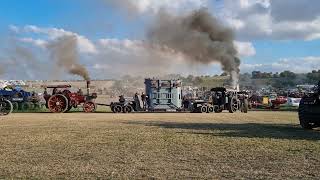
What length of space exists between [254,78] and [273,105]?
369 ft

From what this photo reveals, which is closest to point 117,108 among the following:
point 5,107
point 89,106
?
point 89,106

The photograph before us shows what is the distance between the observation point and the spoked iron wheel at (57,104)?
3684 centimetres

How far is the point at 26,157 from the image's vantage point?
11.3m

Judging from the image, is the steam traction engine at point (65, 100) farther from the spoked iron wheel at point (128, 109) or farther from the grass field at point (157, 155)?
the grass field at point (157, 155)

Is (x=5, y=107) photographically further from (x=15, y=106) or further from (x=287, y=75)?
(x=287, y=75)

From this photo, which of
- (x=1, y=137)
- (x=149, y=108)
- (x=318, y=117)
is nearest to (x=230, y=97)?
(x=149, y=108)

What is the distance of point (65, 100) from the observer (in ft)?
121

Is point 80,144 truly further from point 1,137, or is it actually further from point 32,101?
point 32,101

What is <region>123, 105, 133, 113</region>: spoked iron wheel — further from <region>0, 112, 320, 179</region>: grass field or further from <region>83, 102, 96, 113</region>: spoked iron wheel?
<region>0, 112, 320, 179</region>: grass field

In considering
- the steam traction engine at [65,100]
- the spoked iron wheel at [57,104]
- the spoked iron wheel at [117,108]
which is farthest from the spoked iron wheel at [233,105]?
the spoked iron wheel at [57,104]

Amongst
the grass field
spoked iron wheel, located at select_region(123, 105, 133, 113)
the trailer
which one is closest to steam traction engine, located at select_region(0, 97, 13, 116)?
the trailer

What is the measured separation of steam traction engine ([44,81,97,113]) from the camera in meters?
36.9

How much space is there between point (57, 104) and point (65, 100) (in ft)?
2.05

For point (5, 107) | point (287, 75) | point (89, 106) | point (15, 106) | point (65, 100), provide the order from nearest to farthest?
point (5, 107) → point (65, 100) → point (15, 106) → point (89, 106) → point (287, 75)
